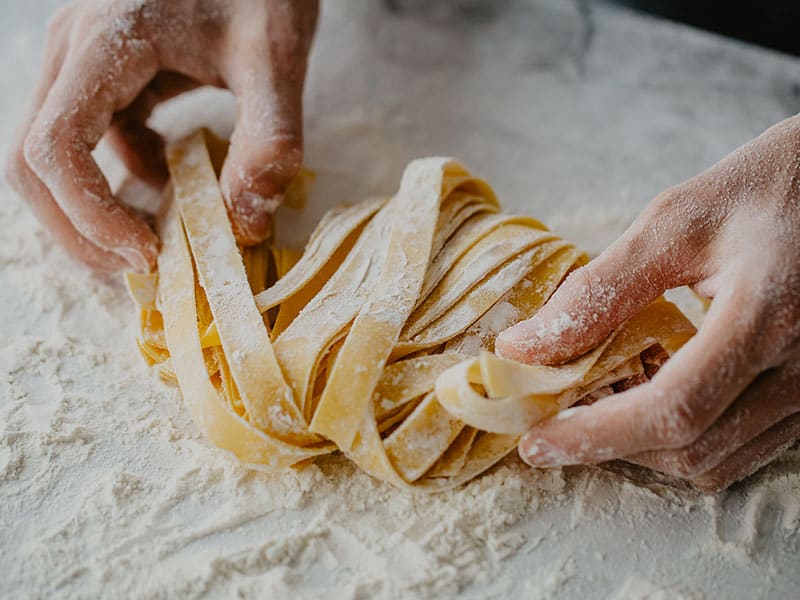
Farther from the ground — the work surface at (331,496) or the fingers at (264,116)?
the fingers at (264,116)

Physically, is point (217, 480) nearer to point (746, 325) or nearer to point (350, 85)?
point (746, 325)

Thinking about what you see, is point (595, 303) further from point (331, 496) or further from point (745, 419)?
point (331, 496)

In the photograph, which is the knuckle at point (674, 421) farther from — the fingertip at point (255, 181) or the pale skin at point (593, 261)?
the fingertip at point (255, 181)

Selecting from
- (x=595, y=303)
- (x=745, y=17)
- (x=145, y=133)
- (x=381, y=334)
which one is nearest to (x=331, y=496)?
(x=381, y=334)

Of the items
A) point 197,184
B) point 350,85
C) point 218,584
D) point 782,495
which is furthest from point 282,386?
point 350,85

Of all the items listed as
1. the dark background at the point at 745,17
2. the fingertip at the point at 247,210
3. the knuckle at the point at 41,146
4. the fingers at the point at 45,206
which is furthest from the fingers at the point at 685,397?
the dark background at the point at 745,17

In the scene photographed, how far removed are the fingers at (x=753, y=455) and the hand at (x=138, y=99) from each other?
3.57 feet

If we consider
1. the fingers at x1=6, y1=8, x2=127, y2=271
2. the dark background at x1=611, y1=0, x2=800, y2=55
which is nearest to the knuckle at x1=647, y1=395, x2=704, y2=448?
the fingers at x1=6, y1=8, x2=127, y2=271

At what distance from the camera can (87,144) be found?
189 centimetres

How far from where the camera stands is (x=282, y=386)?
147cm

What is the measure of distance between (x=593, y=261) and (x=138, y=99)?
131 centimetres

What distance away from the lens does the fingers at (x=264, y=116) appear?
6.07 feet

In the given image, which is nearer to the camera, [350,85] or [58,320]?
[58,320]

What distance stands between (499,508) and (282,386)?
45 centimetres
